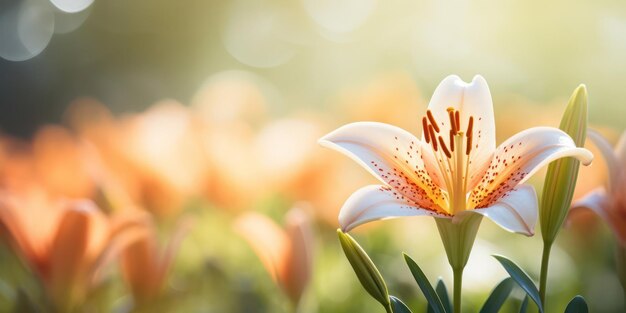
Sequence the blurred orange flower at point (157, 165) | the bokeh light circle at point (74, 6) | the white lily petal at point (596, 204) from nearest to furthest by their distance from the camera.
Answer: the white lily petal at point (596, 204)
the blurred orange flower at point (157, 165)
the bokeh light circle at point (74, 6)

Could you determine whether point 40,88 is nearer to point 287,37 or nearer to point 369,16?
point 287,37

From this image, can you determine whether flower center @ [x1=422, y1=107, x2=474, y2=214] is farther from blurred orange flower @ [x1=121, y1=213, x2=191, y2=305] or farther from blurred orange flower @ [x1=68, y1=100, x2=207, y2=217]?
blurred orange flower @ [x1=68, y1=100, x2=207, y2=217]

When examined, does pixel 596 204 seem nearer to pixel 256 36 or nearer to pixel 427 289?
pixel 427 289

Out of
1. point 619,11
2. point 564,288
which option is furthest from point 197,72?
point 564,288

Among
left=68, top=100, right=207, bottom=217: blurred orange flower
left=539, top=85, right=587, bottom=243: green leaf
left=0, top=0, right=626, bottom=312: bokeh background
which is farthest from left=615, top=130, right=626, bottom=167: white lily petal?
left=68, top=100, right=207, bottom=217: blurred orange flower

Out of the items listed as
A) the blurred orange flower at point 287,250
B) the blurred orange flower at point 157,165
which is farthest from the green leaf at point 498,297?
the blurred orange flower at point 157,165

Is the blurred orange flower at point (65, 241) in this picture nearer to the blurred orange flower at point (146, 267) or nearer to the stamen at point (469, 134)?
the blurred orange flower at point (146, 267)
